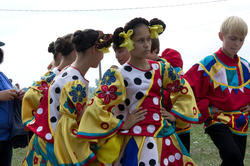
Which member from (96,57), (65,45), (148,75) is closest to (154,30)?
→ (148,75)

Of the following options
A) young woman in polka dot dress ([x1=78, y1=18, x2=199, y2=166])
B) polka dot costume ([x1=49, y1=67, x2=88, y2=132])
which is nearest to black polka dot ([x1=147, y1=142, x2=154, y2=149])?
young woman in polka dot dress ([x1=78, y1=18, x2=199, y2=166])

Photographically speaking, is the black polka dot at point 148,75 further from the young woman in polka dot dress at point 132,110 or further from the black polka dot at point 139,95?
the black polka dot at point 139,95

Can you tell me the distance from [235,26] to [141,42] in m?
1.28

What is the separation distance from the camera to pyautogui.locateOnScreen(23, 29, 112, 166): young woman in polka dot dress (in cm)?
338

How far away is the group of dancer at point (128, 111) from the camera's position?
10.6 ft

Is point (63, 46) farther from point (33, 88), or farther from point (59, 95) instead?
point (59, 95)

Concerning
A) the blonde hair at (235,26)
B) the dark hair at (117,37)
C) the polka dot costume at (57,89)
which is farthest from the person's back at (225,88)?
the polka dot costume at (57,89)

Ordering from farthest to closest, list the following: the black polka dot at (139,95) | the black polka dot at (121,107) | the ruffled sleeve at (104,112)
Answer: the black polka dot at (121,107), the black polka dot at (139,95), the ruffled sleeve at (104,112)

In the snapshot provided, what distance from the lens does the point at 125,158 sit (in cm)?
330

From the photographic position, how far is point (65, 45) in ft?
14.6

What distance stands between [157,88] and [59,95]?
38.9 inches

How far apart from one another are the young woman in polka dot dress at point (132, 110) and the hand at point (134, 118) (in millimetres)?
18

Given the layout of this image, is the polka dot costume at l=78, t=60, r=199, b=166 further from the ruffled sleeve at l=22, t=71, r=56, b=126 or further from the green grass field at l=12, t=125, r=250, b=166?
the green grass field at l=12, t=125, r=250, b=166

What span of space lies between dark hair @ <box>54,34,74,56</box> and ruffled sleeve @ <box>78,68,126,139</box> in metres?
1.30
